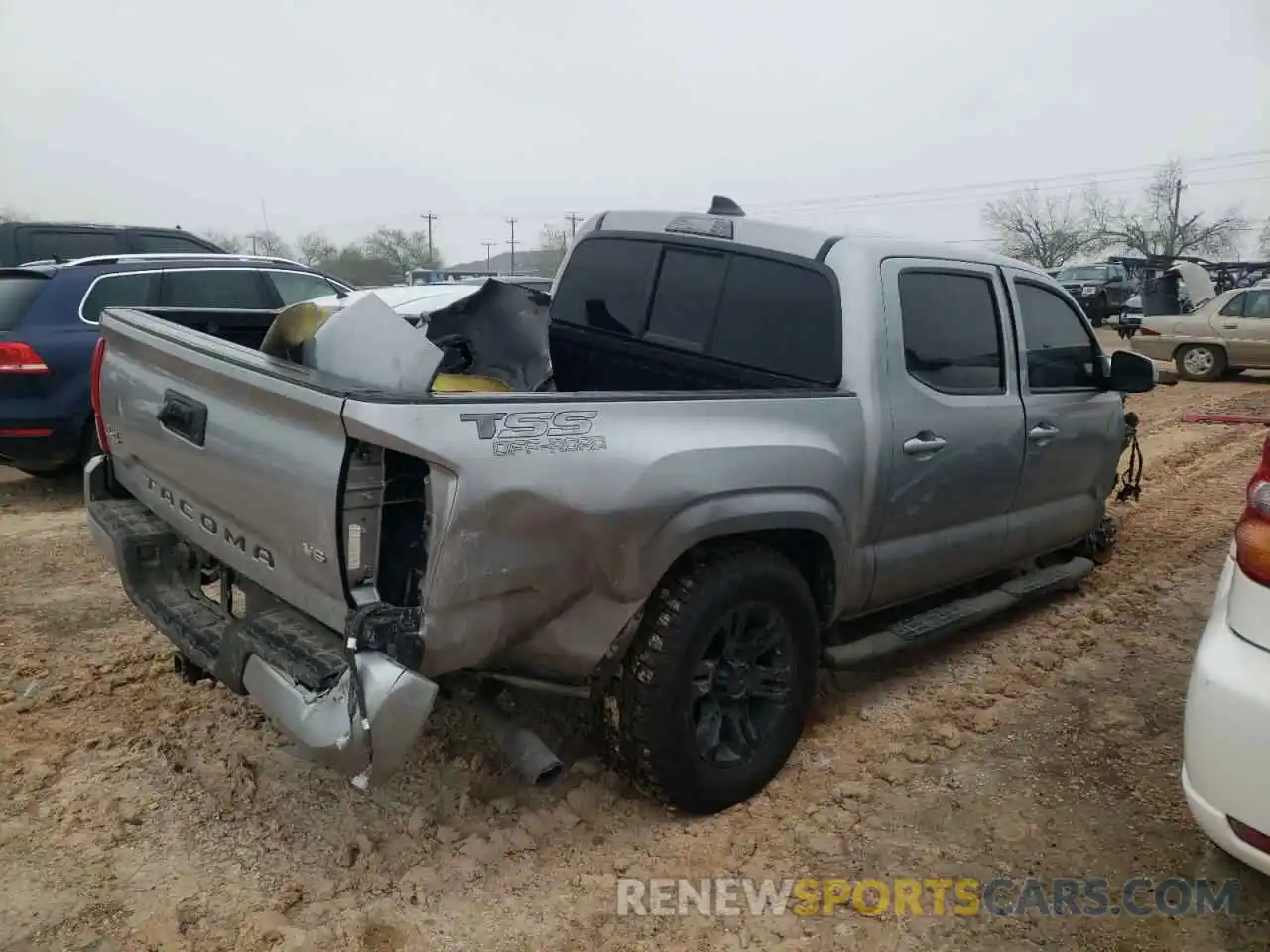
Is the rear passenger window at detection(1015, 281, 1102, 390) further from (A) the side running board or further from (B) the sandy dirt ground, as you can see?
(B) the sandy dirt ground

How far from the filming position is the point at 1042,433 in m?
4.18

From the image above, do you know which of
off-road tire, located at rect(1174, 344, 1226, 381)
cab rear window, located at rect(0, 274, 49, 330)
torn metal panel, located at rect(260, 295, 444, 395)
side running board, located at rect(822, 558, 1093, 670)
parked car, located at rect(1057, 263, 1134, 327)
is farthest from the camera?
parked car, located at rect(1057, 263, 1134, 327)

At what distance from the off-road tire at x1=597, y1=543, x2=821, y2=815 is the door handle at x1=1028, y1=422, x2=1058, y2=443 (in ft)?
5.43

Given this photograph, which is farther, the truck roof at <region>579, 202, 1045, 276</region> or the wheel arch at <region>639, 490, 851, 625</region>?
the truck roof at <region>579, 202, 1045, 276</region>

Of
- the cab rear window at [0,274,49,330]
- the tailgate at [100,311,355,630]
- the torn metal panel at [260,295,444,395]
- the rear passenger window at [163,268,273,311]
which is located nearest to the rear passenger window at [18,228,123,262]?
the rear passenger window at [163,268,273,311]

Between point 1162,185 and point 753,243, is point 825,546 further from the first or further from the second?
point 1162,185

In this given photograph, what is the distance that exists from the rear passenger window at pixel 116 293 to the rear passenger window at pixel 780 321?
17.0ft

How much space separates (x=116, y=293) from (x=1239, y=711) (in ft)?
24.6

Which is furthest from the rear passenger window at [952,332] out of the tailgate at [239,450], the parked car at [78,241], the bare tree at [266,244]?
the bare tree at [266,244]

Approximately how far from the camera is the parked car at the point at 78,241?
1152 cm

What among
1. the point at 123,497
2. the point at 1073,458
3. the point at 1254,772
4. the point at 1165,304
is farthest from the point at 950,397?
the point at 1165,304

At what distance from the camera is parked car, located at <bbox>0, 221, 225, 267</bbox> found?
11523mm

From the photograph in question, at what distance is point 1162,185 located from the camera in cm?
6681

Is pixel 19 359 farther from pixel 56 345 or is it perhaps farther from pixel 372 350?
pixel 372 350
